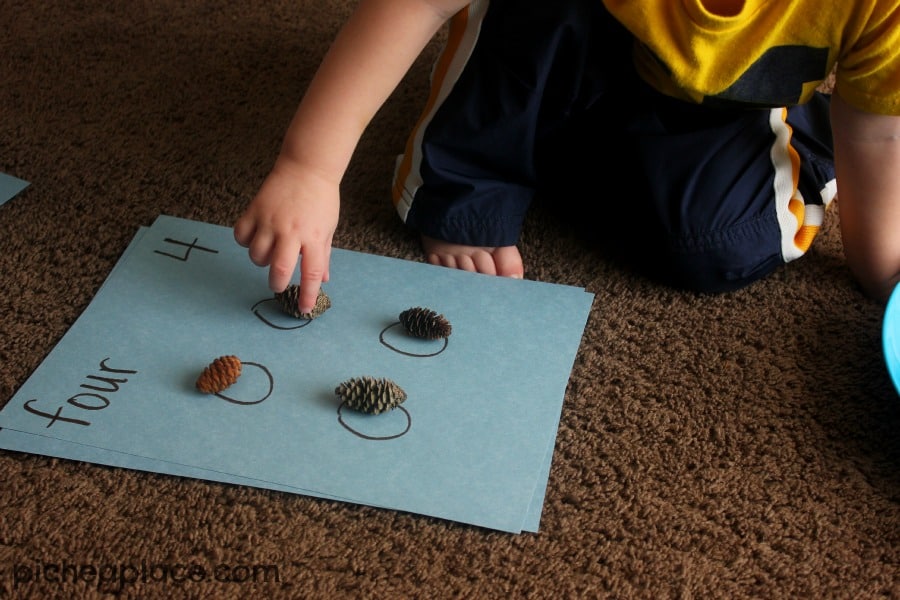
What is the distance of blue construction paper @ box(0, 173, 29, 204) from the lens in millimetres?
781

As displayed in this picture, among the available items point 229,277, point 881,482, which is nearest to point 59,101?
point 229,277

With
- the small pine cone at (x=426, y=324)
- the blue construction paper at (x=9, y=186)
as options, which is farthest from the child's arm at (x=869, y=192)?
the blue construction paper at (x=9, y=186)

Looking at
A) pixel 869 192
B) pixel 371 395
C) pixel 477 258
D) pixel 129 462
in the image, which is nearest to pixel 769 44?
pixel 869 192

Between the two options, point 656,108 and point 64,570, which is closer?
point 64,570

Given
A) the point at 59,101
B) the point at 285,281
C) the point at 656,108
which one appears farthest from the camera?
the point at 59,101

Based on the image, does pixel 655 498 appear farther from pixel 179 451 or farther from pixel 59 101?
pixel 59 101

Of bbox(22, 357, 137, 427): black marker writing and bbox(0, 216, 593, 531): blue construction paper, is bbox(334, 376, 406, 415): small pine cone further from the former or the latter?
bbox(22, 357, 137, 427): black marker writing

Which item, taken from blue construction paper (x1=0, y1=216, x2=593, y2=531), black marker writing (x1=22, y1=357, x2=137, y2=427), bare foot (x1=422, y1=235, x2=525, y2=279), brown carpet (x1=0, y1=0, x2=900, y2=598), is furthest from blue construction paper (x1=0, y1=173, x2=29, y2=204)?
bare foot (x1=422, y1=235, x2=525, y2=279)

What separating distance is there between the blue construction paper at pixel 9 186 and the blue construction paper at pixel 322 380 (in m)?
0.14

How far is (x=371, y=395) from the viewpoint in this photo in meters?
0.61

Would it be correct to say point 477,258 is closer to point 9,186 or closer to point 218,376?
point 218,376

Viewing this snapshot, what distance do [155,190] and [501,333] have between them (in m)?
0.35

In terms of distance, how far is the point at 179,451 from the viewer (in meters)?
0.59

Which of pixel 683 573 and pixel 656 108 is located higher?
pixel 656 108
